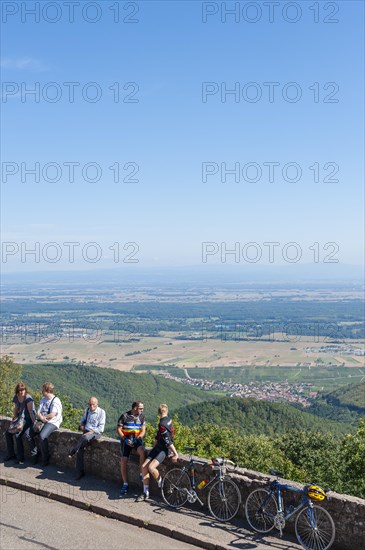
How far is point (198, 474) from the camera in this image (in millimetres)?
9242

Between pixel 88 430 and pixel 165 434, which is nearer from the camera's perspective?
pixel 165 434

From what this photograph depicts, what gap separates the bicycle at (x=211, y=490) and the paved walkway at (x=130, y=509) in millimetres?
158

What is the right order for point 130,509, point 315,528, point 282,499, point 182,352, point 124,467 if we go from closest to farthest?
point 315,528 → point 282,499 → point 130,509 → point 124,467 → point 182,352

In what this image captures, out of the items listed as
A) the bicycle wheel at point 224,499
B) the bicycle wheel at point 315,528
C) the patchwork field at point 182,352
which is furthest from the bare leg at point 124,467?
the patchwork field at point 182,352

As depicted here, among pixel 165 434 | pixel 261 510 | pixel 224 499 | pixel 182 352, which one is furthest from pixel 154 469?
pixel 182 352

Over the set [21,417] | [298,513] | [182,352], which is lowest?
[182,352]

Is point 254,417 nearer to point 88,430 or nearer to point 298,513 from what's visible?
point 88,430

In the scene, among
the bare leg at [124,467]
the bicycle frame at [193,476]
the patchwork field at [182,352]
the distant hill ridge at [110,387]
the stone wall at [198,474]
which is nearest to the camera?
the stone wall at [198,474]

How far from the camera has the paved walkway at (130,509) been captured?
792 cm

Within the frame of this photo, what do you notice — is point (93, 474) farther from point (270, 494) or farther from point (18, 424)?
point (270, 494)

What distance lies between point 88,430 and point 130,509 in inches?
87.0

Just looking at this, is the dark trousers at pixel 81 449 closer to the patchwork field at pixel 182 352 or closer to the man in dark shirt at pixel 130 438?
the man in dark shirt at pixel 130 438

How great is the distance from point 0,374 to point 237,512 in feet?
143

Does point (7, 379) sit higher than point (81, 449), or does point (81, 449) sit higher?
point (81, 449)
